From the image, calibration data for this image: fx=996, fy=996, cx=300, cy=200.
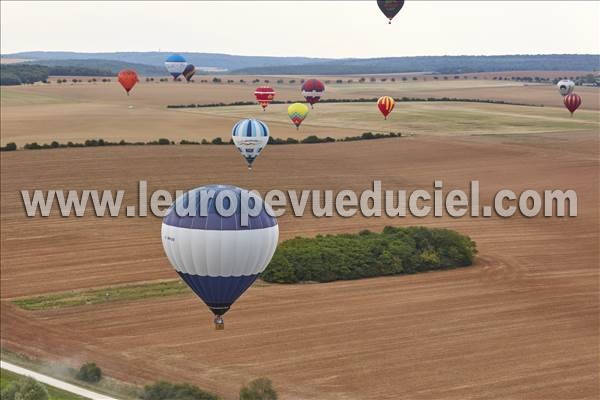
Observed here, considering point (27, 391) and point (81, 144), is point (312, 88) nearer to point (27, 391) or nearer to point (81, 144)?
point (81, 144)

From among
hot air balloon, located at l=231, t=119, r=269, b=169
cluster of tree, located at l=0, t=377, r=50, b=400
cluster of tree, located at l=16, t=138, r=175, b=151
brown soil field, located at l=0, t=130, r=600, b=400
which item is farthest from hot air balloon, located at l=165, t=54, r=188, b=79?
cluster of tree, located at l=0, t=377, r=50, b=400

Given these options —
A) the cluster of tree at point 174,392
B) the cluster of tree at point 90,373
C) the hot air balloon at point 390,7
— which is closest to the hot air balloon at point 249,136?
the hot air balloon at point 390,7

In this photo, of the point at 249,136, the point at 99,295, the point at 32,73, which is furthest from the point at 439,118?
the point at 32,73

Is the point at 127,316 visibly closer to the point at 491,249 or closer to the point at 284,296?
the point at 284,296

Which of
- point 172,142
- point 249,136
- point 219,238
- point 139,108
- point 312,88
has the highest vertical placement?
point 312,88

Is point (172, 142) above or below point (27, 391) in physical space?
above

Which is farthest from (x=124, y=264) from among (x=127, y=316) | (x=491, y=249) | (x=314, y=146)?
(x=314, y=146)

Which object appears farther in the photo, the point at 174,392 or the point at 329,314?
the point at 329,314

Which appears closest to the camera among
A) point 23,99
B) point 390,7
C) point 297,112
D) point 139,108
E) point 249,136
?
point 249,136
